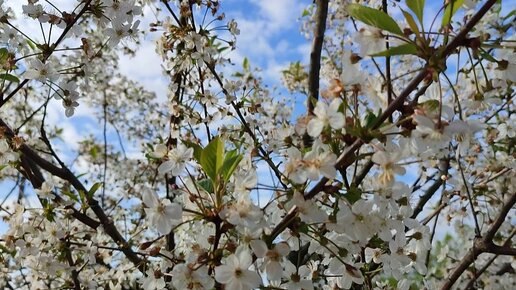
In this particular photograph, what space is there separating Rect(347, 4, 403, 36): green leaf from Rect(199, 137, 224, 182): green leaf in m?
0.48

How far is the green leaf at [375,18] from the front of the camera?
4.13 feet

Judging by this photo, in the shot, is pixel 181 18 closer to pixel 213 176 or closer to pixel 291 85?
pixel 213 176

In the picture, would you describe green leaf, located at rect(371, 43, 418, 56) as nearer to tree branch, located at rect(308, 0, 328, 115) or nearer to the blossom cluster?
the blossom cluster

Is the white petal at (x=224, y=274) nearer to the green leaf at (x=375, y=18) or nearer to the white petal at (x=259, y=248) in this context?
the white petal at (x=259, y=248)

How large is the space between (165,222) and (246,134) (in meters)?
1.77

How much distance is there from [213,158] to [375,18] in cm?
54

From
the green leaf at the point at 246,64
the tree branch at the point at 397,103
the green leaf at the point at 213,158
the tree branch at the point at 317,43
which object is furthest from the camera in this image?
the green leaf at the point at 246,64

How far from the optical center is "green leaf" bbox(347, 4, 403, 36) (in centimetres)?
126

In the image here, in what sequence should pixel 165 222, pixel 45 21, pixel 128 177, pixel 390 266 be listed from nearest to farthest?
pixel 165 222, pixel 390 266, pixel 45 21, pixel 128 177

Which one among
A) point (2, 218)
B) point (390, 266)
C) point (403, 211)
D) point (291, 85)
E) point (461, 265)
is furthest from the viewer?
point (291, 85)

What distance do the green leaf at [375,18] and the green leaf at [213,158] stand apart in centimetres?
48

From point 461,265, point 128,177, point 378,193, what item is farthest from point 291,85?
point 378,193

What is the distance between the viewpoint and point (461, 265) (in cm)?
254

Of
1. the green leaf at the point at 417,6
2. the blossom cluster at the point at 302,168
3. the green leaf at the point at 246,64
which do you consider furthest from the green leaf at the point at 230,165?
the green leaf at the point at 246,64
